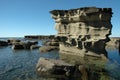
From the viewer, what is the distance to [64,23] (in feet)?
134

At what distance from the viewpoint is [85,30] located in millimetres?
35625

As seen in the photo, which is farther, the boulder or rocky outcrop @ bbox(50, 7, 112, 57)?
rocky outcrop @ bbox(50, 7, 112, 57)

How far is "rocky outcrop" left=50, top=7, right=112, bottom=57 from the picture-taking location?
3331cm

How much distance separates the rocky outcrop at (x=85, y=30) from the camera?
109 feet

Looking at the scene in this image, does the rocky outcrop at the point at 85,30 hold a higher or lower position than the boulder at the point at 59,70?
higher

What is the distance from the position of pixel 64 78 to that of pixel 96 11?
710 inches

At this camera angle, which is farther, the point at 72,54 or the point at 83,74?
the point at 72,54

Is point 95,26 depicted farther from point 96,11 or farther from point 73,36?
point 73,36

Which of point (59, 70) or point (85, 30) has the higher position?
point (85, 30)

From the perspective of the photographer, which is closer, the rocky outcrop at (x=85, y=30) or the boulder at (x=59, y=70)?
the boulder at (x=59, y=70)

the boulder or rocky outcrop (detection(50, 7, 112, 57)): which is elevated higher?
rocky outcrop (detection(50, 7, 112, 57))

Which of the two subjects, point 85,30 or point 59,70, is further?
point 85,30

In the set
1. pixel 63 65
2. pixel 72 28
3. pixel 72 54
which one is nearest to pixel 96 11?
pixel 72 28

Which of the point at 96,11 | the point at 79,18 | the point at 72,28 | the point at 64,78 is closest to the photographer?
the point at 64,78
